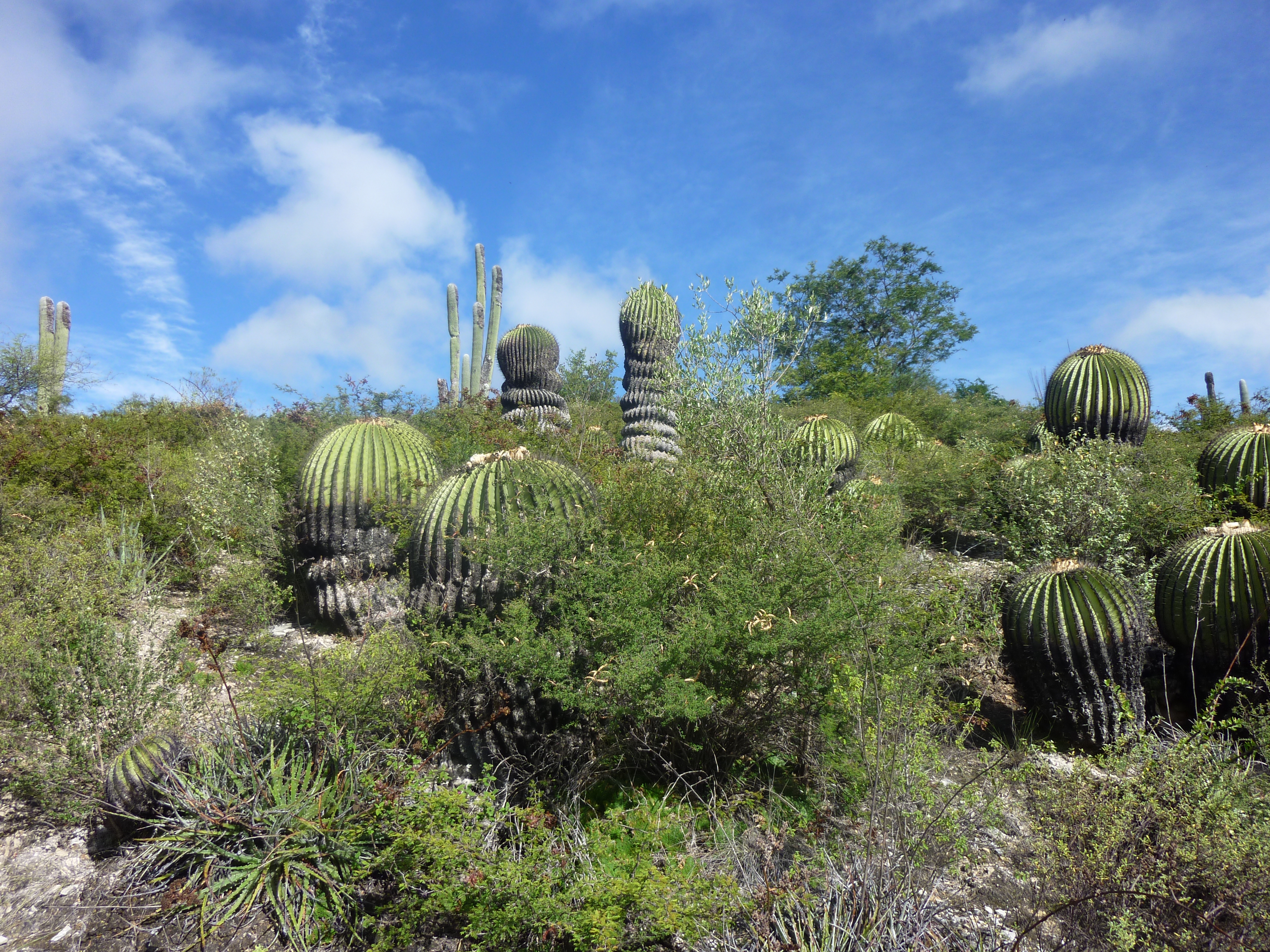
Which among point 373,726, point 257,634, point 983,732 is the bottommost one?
point 983,732

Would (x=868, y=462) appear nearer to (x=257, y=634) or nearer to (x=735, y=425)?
(x=735, y=425)

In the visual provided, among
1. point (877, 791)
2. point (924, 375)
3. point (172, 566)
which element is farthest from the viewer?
point (924, 375)

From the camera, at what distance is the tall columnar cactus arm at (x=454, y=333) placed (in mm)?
21312

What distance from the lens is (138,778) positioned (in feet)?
14.7

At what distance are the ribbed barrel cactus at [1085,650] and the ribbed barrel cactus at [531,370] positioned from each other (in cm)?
950

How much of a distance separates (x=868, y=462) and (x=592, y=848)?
7.71 metres

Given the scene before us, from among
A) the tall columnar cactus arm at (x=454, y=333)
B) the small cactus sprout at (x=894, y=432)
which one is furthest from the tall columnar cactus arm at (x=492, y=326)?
the small cactus sprout at (x=894, y=432)

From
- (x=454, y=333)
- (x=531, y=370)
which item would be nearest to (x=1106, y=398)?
(x=531, y=370)

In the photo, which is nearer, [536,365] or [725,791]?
[725,791]

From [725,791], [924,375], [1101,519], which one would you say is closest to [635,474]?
[725,791]

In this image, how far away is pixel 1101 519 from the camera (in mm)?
8133

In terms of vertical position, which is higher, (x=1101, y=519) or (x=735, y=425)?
(x=735, y=425)

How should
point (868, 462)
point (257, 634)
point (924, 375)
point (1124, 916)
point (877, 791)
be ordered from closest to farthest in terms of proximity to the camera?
point (1124, 916) → point (877, 791) → point (257, 634) → point (868, 462) → point (924, 375)

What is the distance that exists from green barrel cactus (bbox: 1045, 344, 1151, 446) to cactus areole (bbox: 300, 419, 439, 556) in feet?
32.4
